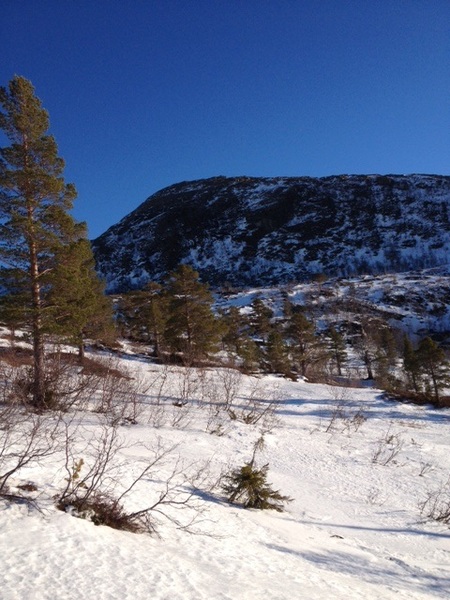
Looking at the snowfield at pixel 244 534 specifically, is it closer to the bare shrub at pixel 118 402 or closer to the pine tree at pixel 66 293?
the bare shrub at pixel 118 402

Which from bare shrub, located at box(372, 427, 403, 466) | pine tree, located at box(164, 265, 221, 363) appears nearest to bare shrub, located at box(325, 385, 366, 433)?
bare shrub, located at box(372, 427, 403, 466)

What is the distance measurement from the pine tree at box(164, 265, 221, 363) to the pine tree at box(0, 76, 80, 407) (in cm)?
1592

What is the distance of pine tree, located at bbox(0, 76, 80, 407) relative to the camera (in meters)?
9.80

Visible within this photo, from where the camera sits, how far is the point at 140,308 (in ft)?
106

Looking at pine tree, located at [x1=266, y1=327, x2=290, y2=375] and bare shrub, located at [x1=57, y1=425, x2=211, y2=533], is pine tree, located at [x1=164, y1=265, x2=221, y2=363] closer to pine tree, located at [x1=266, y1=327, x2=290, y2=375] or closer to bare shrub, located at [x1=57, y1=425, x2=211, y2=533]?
pine tree, located at [x1=266, y1=327, x2=290, y2=375]

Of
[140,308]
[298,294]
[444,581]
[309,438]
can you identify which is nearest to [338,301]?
[298,294]

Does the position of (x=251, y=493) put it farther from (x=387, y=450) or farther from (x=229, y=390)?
(x=229, y=390)

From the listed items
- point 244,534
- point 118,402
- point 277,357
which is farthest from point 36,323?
point 277,357

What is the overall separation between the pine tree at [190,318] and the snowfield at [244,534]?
1568cm

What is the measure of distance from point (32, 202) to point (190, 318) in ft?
55.2

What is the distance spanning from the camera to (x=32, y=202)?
10.1m

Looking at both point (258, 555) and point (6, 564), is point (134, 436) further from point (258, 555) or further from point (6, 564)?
point (6, 564)

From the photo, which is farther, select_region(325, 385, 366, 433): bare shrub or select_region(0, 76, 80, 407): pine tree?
select_region(325, 385, 366, 433): bare shrub

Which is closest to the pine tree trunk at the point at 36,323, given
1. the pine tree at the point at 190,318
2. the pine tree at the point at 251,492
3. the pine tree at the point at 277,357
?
the pine tree at the point at 251,492
